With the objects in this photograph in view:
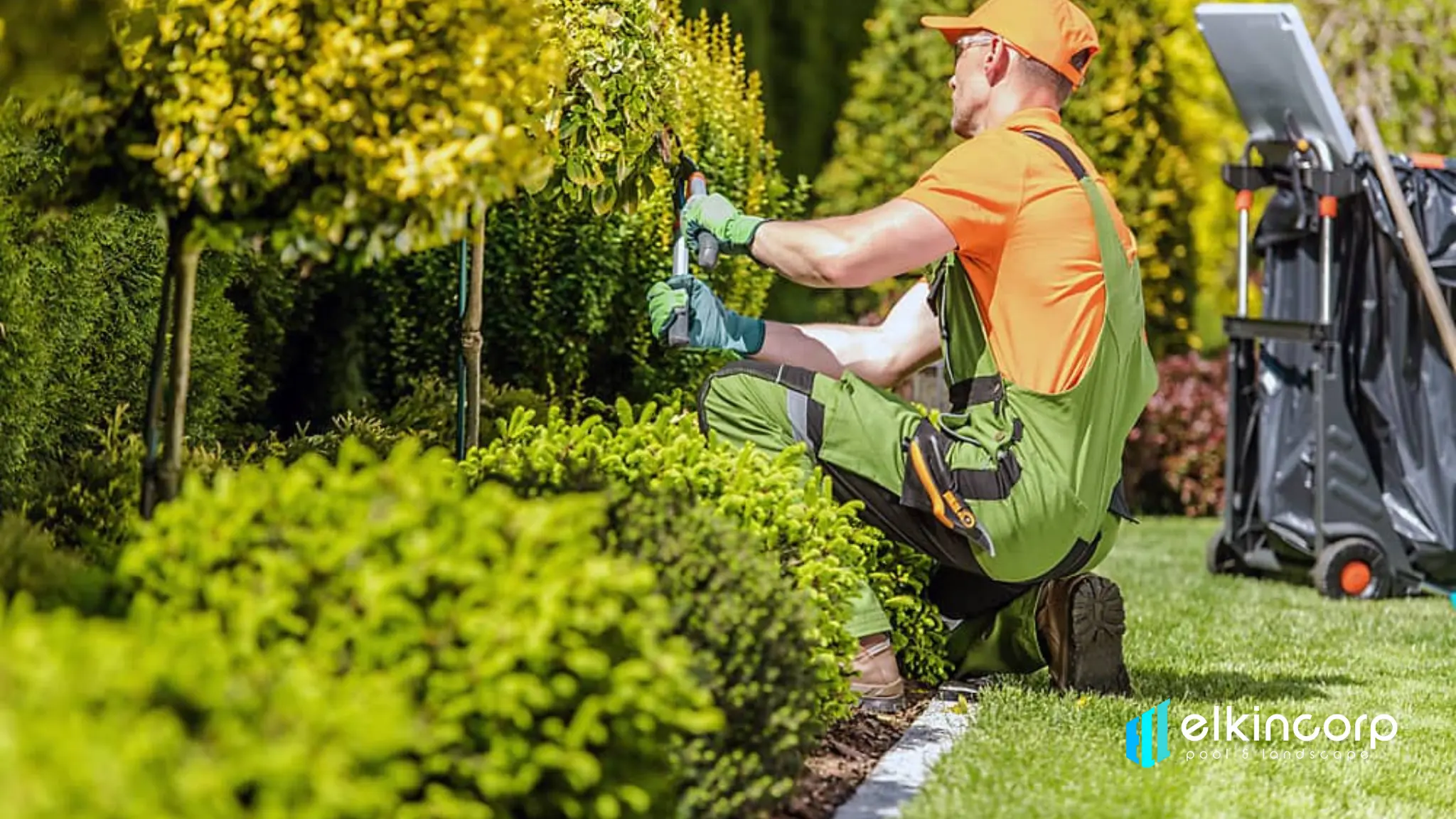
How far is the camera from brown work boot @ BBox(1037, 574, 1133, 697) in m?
3.85

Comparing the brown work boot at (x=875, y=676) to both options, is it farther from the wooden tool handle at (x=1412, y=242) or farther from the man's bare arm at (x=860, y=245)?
the wooden tool handle at (x=1412, y=242)

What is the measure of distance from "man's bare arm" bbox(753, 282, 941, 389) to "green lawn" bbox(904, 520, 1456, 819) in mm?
805

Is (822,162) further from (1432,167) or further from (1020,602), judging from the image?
(1020,602)

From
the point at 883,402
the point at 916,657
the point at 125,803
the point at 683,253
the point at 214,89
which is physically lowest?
the point at 916,657

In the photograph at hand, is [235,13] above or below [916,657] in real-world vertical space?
above

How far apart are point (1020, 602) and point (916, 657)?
0.28 m

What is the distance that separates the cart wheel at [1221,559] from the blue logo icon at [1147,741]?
135 inches

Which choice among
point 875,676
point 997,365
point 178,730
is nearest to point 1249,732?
point 875,676

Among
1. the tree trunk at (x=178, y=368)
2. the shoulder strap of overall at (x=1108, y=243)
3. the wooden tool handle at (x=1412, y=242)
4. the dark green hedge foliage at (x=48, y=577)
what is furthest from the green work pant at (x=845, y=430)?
the wooden tool handle at (x=1412, y=242)

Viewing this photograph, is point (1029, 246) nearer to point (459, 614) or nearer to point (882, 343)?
point (882, 343)

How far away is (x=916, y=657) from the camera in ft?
13.4

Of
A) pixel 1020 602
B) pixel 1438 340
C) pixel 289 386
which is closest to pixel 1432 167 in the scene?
pixel 1438 340

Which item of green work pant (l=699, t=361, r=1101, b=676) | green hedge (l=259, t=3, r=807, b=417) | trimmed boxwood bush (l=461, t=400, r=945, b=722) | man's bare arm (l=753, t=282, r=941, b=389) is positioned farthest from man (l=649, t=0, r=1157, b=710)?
green hedge (l=259, t=3, r=807, b=417)

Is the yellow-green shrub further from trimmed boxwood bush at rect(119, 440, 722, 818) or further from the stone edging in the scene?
trimmed boxwood bush at rect(119, 440, 722, 818)
